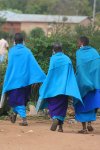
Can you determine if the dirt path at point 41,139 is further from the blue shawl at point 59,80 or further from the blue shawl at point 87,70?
the blue shawl at point 87,70

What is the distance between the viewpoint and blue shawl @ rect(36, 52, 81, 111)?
9.85 meters

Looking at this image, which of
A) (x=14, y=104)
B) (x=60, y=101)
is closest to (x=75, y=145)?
(x=60, y=101)

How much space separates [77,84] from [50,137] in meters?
1.45

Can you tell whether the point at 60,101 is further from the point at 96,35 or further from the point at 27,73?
the point at 96,35

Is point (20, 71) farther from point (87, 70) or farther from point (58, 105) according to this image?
point (87, 70)

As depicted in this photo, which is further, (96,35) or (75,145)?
(96,35)

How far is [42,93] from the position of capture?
10.0 meters

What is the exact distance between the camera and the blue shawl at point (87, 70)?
10125 mm

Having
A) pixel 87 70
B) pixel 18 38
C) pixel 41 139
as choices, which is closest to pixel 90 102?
pixel 87 70

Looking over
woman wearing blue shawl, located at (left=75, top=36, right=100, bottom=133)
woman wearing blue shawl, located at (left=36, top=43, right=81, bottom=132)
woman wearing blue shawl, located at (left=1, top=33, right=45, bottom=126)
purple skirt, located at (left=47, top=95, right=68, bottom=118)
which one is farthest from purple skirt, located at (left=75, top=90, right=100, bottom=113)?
woman wearing blue shawl, located at (left=1, top=33, right=45, bottom=126)

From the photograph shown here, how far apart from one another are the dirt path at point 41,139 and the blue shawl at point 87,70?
87 cm

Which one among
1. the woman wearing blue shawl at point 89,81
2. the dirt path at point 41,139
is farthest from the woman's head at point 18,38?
the dirt path at point 41,139

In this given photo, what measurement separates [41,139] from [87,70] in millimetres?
1854

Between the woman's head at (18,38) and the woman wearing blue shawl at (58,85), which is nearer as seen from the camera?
the woman wearing blue shawl at (58,85)
